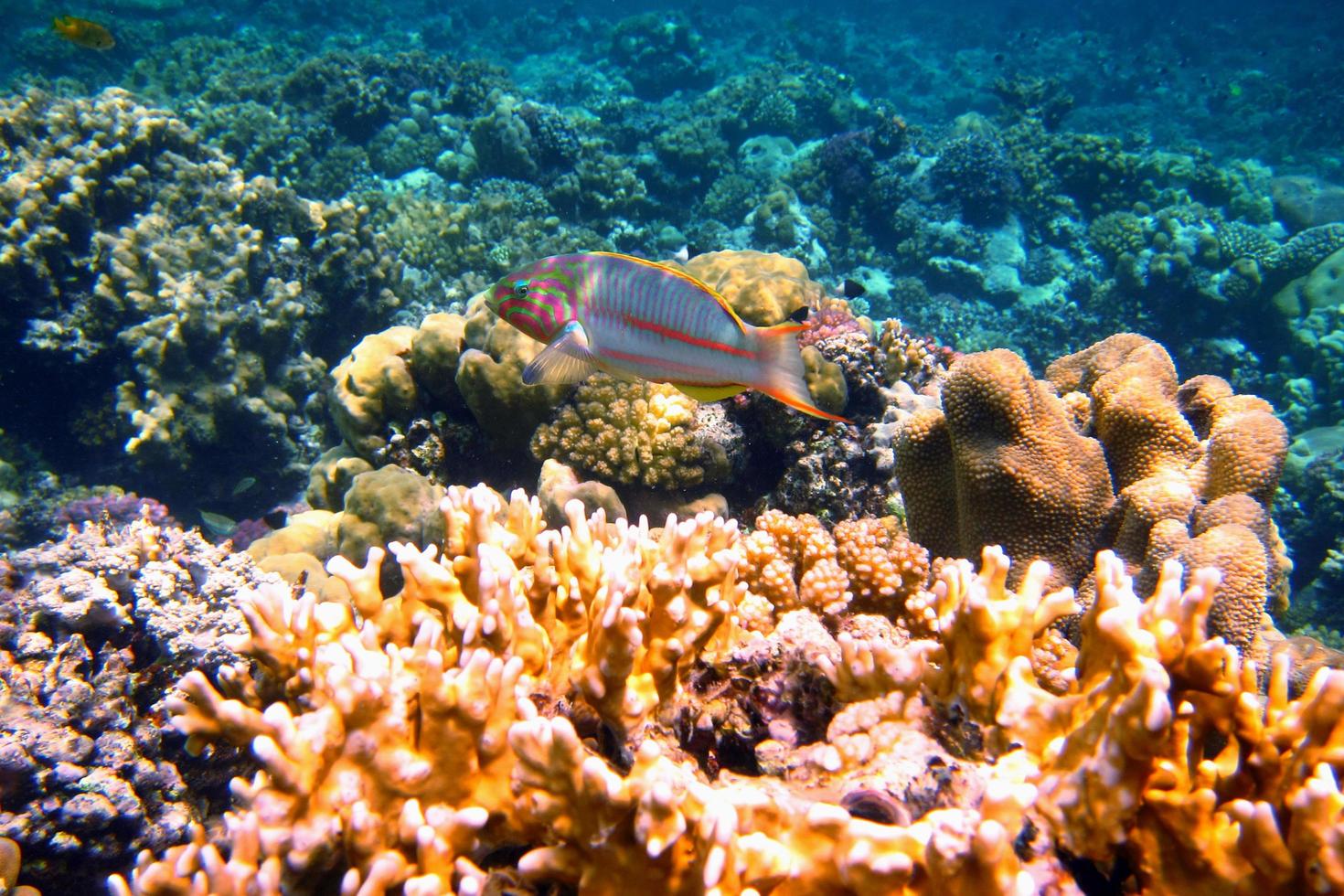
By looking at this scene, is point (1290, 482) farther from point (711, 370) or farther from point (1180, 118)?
point (1180, 118)

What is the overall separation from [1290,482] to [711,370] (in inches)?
496

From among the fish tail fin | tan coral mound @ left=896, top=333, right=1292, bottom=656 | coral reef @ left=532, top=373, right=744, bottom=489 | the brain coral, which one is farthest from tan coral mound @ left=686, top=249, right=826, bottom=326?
the brain coral

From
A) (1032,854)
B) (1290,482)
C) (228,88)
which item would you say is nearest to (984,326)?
(1290,482)

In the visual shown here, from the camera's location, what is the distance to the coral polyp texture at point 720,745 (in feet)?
4.39

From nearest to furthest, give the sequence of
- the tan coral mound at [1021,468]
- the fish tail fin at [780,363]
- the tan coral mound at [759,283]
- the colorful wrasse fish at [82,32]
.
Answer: the fish tail fin at [780,363] < the tan coral mound at [1021,468] < the tan coral mound at [759,283] < the colorful wrasse fish at [82,32]

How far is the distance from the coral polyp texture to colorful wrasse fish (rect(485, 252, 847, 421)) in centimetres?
61

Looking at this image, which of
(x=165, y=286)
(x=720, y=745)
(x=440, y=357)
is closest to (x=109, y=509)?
(x=165, y=286)

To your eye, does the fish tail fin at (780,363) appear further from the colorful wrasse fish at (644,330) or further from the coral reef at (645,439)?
the coral reef at (645,439)

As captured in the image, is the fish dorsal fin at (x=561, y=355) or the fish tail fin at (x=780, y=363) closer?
the fish tail fin at (x=780, y=363)

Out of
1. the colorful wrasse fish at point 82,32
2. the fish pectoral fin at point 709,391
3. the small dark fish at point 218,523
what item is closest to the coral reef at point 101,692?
the fish pectoral fin at point 709,391

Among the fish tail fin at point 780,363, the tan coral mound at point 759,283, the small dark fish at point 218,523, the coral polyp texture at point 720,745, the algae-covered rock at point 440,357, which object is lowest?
the small dark fish at point 218,523

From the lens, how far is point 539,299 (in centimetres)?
274

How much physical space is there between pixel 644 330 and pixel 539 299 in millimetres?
528

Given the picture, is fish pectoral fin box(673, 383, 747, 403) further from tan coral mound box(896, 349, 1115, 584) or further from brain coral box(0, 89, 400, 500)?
brain coral box(0, 89, 400, 500)
